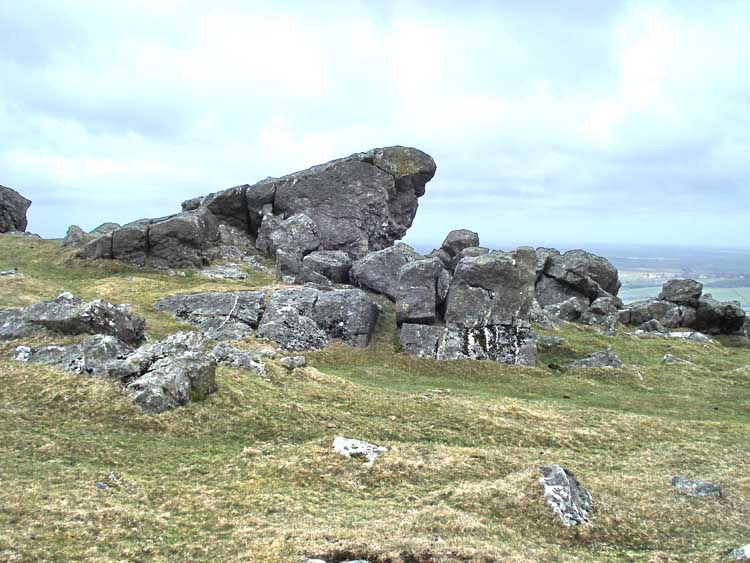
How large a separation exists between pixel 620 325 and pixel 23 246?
264 ft

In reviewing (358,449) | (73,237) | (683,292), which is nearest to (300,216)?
(73,237)

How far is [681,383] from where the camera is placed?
4641 centimetres

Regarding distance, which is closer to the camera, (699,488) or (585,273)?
(699,488)

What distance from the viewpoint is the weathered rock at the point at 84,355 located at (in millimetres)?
29828

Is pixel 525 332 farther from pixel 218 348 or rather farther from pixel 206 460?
pixel 206 460

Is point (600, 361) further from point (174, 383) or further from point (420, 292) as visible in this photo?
point (174, 383)

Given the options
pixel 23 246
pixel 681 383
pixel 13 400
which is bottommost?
pixel 681 383

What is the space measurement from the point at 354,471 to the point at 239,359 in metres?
15.7

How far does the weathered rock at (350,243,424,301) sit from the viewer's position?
2399 inches

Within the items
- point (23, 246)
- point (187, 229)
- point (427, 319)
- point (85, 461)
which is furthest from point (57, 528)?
point (23, 246)

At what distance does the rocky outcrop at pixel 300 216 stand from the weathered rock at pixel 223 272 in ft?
6.78

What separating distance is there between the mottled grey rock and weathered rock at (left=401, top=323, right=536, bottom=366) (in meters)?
16.1

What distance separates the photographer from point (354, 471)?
2392 cm

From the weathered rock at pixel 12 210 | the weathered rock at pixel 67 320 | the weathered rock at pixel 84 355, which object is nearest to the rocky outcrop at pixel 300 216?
the weathered rock at pixel 12 210
